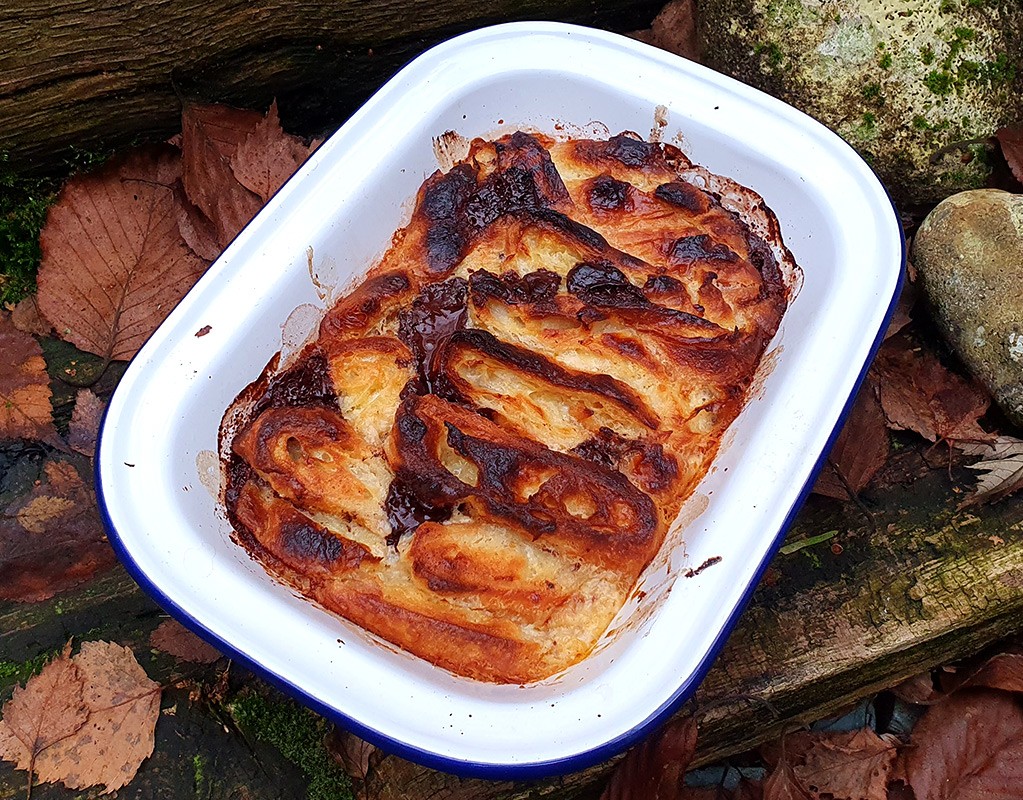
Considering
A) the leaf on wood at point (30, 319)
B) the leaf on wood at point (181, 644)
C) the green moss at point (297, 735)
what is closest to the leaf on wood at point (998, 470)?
the green moss at point (297, 735)

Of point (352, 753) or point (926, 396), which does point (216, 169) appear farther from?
point (926, 396)

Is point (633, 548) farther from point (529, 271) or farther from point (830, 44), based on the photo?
point (830, 44)

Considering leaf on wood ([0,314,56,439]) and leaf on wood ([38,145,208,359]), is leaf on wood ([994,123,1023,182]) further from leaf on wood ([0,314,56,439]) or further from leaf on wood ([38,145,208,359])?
leaf on wood ([0,314,56,439])

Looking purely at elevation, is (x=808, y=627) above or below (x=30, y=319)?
below

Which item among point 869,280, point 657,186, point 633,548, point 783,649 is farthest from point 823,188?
point 783,649

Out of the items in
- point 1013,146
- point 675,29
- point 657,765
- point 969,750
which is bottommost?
point 969,750

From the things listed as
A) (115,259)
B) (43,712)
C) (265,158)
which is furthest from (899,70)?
(43,712)
